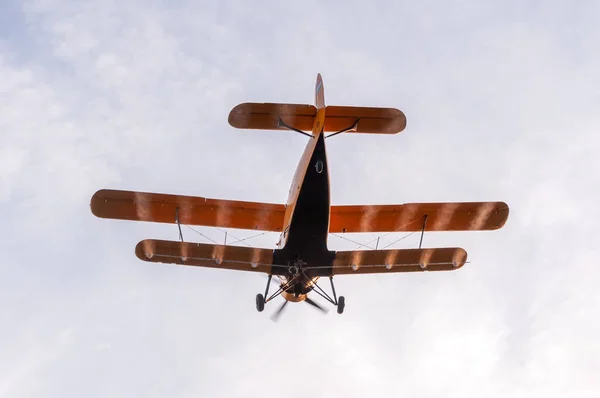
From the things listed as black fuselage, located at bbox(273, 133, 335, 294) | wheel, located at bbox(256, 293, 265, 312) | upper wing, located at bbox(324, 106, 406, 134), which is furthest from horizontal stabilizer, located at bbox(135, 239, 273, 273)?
upper wing, located at bbox(324, 106, 406, 134)

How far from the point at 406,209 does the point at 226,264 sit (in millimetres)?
5045

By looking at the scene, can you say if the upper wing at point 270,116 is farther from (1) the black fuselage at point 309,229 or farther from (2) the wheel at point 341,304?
(2) the wheel at point 341,304

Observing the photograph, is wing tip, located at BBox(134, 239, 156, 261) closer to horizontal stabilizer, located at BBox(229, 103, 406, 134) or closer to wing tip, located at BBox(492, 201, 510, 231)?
horizontal stabilizer, located at BBox(229, 103, 406, 134)

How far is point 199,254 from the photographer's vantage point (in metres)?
14.7

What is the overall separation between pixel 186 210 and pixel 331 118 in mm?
4585

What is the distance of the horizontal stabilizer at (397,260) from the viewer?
15.4 m

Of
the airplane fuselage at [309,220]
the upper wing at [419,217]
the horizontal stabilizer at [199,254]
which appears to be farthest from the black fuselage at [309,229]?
the upper wing at [419,217]

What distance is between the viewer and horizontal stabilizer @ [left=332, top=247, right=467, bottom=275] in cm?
1535

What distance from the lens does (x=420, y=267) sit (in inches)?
613

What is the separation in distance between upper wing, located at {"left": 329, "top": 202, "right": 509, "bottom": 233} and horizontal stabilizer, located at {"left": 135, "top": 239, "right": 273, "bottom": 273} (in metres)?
3.74

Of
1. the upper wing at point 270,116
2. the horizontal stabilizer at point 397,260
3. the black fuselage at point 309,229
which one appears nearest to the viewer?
the black fuselage at point 309,229

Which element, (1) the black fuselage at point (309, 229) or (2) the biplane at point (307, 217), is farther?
(2) the biplane at point (307, 217)

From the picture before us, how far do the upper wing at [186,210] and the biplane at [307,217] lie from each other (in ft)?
0.08

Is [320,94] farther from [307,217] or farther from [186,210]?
[186,210]
